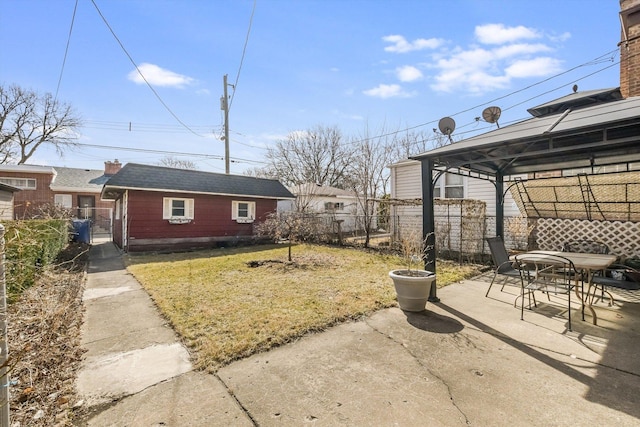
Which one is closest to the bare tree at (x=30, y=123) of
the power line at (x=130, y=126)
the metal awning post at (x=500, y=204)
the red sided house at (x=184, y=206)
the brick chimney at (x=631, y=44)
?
the power line at (x=130, y=126)

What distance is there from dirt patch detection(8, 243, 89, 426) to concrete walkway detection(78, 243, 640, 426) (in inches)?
5.4

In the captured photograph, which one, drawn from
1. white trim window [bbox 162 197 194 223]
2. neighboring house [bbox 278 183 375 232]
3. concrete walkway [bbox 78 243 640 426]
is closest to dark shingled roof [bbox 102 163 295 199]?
white trim window [bbox 162 197 194 223]

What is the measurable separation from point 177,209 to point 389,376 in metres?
11.3

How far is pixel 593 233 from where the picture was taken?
7629mm

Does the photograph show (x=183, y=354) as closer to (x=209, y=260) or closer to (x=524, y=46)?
(x=209, y=260)

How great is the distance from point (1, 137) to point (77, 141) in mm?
4392

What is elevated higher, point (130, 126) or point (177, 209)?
point (130, 126)

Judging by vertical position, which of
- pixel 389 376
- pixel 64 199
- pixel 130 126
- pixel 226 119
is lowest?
pixel 389 376

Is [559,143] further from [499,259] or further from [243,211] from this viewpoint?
[243,211]

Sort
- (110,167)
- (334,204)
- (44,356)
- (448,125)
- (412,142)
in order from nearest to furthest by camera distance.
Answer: (44,356) → (448,125) → (412,142) → (334,204) → (110,167)

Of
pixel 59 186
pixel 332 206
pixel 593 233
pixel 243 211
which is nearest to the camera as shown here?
pixel 593 233

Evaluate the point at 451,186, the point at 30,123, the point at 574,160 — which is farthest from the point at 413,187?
the point at 30,123

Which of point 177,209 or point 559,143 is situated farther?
point 177,209

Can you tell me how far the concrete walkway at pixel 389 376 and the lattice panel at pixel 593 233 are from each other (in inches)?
164
